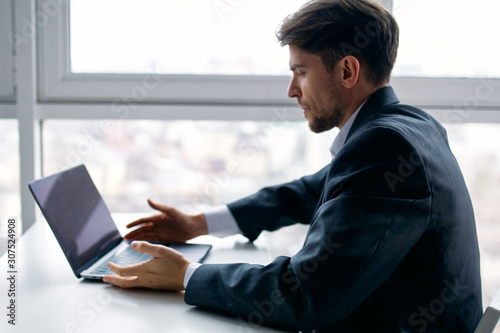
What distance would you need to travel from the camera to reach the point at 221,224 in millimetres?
1365

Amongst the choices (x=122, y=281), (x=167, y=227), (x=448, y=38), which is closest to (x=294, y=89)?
(x=167, y=227)

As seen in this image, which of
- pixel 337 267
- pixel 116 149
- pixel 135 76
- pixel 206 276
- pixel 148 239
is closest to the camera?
pixel 337 267

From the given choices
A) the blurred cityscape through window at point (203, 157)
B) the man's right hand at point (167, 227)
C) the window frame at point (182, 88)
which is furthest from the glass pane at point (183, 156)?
the man's right hand at point (167, 227)

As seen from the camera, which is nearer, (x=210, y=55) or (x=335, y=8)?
(x=335, y=8)

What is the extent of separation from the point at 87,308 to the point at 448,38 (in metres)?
1.60

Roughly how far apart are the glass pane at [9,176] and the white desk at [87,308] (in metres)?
0.78

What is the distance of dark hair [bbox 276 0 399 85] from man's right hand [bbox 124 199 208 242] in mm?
575

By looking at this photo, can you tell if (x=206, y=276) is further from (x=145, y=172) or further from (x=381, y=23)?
(x=145, y=172)

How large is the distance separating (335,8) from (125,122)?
1050 mm

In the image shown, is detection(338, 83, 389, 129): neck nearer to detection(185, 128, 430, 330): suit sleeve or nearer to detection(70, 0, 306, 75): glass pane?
detection(185, 128, 430, 330): suit sleeve

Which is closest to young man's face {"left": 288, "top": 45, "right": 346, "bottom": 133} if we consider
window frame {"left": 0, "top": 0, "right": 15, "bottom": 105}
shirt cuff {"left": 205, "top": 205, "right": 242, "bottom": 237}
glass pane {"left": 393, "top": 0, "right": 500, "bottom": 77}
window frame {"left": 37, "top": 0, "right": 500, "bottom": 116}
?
shirt cuff {"left": 205, "top": 205, "right": 242, "bottom": 237}

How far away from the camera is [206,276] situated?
3.07ft

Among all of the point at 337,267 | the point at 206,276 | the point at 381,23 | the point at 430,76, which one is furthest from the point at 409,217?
the point at 430,76

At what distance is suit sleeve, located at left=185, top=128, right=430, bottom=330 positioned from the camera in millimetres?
819
